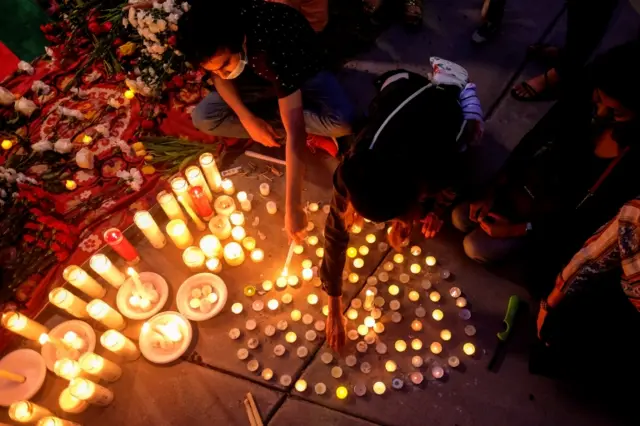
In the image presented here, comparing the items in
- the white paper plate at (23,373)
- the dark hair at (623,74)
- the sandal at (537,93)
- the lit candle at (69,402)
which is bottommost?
the white paper plate at (23,373)

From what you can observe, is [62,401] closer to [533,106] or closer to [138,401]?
[138,401]

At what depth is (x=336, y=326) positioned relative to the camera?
86.7 inches

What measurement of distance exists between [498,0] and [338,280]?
2.45 meters

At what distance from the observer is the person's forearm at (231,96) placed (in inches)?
100

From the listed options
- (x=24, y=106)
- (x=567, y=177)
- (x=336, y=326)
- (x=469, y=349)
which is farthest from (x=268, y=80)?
(x=24, y=106)

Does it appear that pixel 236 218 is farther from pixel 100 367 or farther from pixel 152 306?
pixel 100 367

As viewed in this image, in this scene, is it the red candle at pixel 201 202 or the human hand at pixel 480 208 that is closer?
the human hand at pixel 480 208

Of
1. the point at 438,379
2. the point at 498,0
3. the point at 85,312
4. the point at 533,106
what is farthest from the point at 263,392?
the point at 498,0

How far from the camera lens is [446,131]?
198 centimetres

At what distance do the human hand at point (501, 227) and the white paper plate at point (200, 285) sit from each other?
1.44 metres

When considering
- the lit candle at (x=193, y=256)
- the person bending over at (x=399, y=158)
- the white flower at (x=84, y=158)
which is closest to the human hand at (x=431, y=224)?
the person bending over at (x=399, y=158)

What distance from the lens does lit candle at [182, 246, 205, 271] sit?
8.26ft

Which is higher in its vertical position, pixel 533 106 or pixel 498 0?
pixel 498 0

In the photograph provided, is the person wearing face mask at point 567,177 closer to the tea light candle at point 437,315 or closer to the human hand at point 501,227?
the human hand at point 501,227
